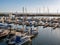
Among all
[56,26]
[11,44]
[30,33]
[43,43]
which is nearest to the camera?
[11,44]

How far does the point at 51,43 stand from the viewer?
7.72m

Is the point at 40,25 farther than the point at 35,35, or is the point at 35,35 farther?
the point at 40,25

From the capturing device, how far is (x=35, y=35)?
30.0 feet

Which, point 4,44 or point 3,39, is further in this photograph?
point 3,39

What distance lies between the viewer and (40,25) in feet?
41.4

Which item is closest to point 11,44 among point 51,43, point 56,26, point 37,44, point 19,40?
point 19,40

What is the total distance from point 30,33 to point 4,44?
199 cm

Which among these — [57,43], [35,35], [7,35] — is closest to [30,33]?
[35,35]

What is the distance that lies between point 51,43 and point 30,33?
60.8 inches

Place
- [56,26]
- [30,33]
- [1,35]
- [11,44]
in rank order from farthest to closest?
1. [56,26]
2. [30,33]
3. [1,35]
4. [11,44]

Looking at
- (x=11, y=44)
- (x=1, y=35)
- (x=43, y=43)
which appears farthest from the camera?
(x=1, y=35)

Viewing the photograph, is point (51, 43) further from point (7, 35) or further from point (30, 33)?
point (7, 35)

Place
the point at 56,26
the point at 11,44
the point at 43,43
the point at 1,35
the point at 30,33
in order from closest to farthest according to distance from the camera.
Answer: the point at 11,44, the point at 43,43, the point at 1,35, the point at 30,33, the point at 56,26

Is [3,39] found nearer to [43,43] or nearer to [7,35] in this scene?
[7,35]
